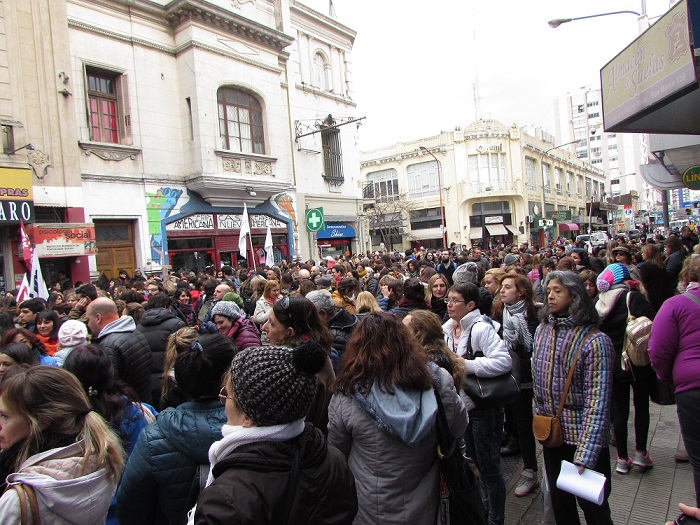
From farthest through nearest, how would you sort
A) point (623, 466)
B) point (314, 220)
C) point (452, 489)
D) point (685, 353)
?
point (314, 220) → point (623, 466) → point (685, 353) → point (452, 489)

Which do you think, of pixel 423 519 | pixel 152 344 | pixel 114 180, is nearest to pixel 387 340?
pixel 423 519

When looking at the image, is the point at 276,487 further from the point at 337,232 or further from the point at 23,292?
the point at 337,232

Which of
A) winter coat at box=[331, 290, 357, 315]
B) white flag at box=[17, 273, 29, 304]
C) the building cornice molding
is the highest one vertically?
the building cornice molding

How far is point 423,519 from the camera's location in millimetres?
2396

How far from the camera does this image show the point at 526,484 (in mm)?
4180

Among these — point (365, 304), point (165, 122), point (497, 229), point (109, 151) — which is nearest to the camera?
point (365, 304)

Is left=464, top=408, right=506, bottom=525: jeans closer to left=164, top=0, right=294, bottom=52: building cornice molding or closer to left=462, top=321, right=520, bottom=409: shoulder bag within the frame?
left=462, top=321, right=520, bottom=409: shoulder bag

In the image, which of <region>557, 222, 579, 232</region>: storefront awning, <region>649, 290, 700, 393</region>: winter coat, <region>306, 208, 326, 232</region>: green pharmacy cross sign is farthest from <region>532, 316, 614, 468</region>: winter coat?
<region>557, 222, 579, 232</region>: storefront awning

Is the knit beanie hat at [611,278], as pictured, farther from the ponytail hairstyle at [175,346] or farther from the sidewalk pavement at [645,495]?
the ponytail hairstyle at [175,346]

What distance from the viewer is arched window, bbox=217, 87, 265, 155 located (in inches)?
723

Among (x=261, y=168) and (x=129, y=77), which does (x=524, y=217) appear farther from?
(x=129, y=77)

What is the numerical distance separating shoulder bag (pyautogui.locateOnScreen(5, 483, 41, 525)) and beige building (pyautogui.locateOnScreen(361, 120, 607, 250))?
38.6 m

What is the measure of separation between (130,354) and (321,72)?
2292 cm

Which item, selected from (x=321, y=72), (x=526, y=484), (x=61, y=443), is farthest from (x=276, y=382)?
(x=321, y=72)
